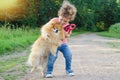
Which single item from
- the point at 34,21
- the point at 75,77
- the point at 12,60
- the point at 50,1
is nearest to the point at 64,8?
the point at 75,77

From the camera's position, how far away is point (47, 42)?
33.9ft

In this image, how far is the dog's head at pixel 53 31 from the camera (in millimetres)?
10250

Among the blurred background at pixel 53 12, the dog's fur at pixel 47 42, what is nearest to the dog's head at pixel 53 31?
the dog's fur at pixel 47 42

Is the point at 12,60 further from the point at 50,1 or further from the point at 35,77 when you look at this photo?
the point at 50,1

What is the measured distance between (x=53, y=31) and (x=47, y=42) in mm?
308

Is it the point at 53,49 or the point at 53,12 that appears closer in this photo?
the point at 53,49

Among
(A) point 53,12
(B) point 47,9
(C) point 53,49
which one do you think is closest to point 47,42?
(C) point 53,49

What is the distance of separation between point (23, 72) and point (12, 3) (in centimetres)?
3907

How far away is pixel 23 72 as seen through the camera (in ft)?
38.7

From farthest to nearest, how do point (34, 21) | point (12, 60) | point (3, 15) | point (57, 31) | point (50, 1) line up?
point (50, 1), point (34, 21), point (3, 15), point (12, 60), point (57, 31)

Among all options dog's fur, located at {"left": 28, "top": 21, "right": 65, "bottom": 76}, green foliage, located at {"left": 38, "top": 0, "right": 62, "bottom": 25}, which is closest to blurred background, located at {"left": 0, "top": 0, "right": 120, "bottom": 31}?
green foliage, located at {"left": 38, "top": 0, "right": 62, "bottom": 25}

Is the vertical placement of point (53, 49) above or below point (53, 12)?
below

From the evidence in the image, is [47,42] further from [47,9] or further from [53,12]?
[53,12]

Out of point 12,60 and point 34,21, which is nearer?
point 12,60
